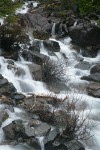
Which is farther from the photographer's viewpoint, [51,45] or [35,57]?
[51,45]

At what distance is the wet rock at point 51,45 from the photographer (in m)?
16.0

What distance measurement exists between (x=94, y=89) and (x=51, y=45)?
13.4 ft

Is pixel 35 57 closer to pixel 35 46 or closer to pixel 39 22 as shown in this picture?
pixel 35 46

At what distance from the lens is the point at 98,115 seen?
10891 millimetres

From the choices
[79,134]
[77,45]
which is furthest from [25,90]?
[77,45]

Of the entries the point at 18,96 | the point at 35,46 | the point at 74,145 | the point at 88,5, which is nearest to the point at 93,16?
the point at 88,5

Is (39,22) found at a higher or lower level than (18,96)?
lower

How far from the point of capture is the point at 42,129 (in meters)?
9.04

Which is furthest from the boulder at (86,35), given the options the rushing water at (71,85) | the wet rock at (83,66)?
the wet rock at (83,66)

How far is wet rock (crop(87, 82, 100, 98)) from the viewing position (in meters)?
12.2

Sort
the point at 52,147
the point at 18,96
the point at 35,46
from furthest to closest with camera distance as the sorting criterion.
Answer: the point at 35,46, the point at 18,96, the point at 52,147

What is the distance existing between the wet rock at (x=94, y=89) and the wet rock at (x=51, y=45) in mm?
3643

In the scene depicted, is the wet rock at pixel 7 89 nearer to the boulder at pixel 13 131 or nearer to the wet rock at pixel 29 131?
the boulder at pixel 13 131

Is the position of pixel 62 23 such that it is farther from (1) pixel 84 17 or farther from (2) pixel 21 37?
(2) pixel 21 37
